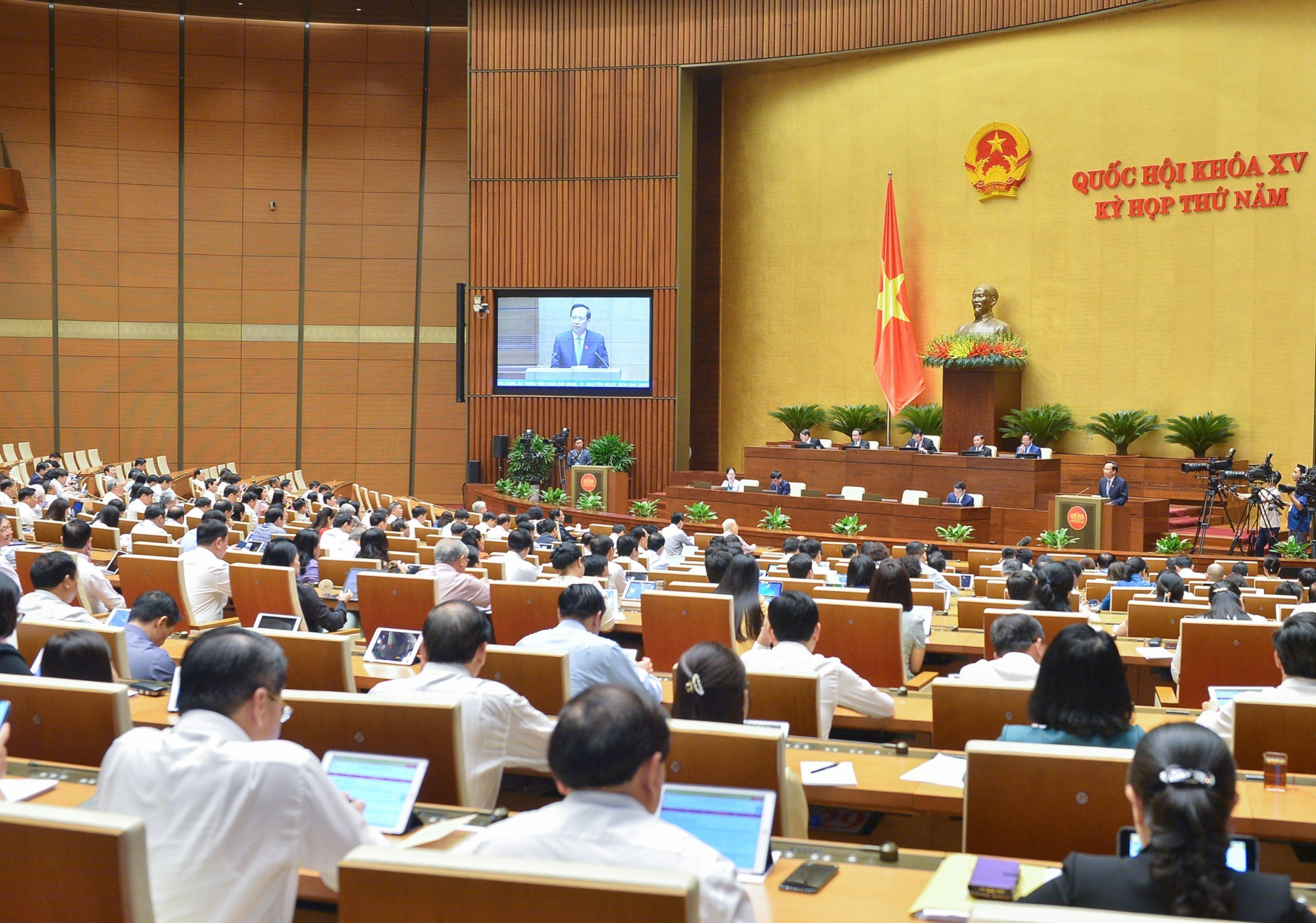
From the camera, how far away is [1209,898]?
1668mm

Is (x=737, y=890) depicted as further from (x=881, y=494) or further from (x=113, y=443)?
(x=113, y=443)

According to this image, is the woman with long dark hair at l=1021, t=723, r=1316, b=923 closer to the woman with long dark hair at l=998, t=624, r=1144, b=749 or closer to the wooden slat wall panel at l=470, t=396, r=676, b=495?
the woman with long dark hair at l=998, t=624, r=1144, b=749

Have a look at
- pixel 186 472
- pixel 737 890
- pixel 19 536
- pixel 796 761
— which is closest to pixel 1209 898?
pixel 737 890

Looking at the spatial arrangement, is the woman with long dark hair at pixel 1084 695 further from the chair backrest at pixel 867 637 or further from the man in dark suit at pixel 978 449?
the man in dark suit at pixel 978 449

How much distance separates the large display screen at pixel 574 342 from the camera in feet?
56.5

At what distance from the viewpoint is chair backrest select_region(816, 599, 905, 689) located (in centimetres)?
508

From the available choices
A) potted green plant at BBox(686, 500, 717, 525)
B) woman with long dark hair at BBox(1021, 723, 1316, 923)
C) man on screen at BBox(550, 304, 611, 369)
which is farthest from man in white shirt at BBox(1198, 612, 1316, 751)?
man on screen at BBox(550, 304, 611, 369)

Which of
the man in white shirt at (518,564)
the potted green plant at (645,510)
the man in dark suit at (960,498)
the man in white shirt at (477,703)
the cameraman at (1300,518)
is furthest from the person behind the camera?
the potted green plant at (645,510)

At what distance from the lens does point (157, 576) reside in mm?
6293

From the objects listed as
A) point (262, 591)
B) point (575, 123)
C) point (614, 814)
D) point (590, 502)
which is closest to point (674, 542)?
point (262, 591)

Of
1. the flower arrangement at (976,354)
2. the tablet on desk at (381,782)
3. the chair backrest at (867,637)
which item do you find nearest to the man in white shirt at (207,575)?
the chair backrest at (867,637)

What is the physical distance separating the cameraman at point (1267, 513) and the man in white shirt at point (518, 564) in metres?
8.19

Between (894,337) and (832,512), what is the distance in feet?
11.6

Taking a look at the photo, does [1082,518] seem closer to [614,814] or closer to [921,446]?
[921,446]
